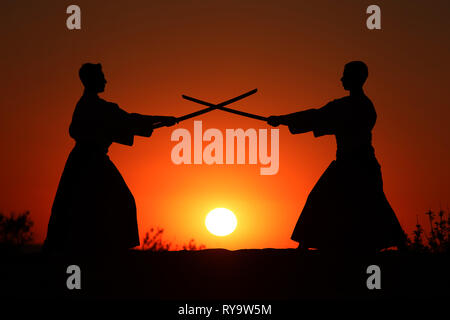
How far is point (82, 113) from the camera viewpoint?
958 cm

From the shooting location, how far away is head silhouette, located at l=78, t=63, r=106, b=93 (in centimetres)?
973

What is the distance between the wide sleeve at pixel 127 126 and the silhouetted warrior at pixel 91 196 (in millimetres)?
224

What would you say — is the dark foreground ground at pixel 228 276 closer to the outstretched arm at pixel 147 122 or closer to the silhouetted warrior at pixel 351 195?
the silhouetted warrior at pixel 351 195

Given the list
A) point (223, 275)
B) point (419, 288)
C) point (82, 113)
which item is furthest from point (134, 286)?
point (419, 288)

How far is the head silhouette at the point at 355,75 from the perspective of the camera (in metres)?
9.59

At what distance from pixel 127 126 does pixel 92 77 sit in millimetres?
890

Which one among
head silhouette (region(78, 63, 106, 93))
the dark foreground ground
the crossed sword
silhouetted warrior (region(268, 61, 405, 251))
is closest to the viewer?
the dark foreground ground

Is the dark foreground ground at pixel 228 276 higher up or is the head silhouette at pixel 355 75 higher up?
the head silhouette at pixel 355 75

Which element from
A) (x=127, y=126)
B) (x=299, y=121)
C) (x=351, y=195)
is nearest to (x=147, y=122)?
(x=127, y=126)

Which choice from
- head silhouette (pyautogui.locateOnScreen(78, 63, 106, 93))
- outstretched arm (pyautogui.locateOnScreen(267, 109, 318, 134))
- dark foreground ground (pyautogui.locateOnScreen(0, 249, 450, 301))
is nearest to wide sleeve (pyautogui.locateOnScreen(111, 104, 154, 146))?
head silhouette (pyautogui.locateOnScreen(78, 63, 106, 93))

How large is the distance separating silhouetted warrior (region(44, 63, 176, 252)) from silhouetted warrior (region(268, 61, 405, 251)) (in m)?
2.25

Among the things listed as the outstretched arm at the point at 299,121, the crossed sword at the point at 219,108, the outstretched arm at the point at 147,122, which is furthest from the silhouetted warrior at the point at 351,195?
the outstretched arm at the point at 147,122

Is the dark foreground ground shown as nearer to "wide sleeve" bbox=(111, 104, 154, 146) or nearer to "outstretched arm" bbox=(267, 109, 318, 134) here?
"wide sleeve" bbox=(111, 104, 154, 146)

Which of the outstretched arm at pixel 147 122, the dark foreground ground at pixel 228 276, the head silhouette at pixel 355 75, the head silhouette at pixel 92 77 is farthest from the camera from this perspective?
the outstretched arm at pixel 147 122
